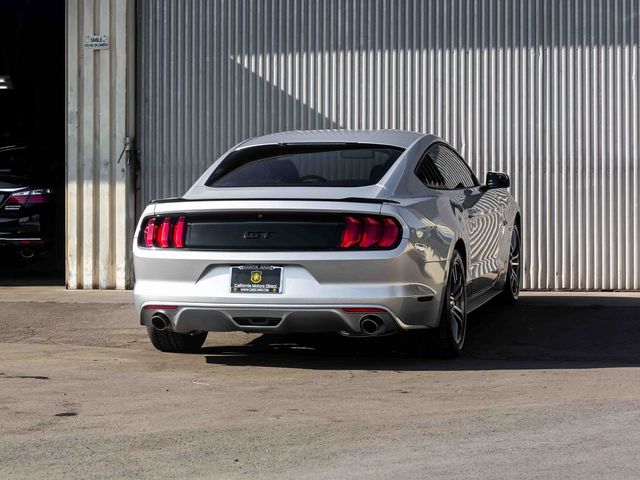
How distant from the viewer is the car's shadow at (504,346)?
8172 millimetres

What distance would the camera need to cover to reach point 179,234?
25.6ft

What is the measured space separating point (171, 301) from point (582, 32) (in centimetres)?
667

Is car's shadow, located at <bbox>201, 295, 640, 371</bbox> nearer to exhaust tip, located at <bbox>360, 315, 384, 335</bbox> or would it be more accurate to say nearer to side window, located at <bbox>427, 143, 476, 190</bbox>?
exhaust tip, located at <bbox>360, 315, 384, 335</bbox>

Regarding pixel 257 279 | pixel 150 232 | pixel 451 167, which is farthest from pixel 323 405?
pixel 451 167

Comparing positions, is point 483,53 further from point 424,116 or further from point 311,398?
point 311,398

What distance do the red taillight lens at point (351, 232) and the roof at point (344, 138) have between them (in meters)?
1.26

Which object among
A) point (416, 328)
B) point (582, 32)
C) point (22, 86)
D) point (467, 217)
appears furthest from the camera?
point (22, 86)

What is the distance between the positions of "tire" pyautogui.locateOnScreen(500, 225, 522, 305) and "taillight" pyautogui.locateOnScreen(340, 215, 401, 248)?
142 inches

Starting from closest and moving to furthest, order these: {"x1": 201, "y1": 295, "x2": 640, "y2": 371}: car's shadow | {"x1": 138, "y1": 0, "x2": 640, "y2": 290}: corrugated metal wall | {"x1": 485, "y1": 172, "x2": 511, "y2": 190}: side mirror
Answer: {"x1": 201, "y1": 295, "x2": 640, "y2": 371}: car's shadow, {"x1": 485, "y1": 172, "x2": 511, "y2": 190}: side mirror, {"x1": 138, "y1": 0, "x2": 640, "y2": 290}: corrugated metal wall

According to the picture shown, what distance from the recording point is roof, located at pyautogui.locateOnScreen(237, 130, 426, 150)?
28.5ft

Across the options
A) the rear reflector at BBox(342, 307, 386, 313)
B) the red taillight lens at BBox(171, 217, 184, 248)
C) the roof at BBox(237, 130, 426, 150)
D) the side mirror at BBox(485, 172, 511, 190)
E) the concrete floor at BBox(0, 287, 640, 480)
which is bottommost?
the concrete floor at BBox(0, 287, 640, 480)

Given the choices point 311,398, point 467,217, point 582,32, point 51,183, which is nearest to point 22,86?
point 51,183

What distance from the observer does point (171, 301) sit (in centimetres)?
776

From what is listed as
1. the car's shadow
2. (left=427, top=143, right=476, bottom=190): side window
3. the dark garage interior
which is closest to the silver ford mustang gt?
the car's shadow
